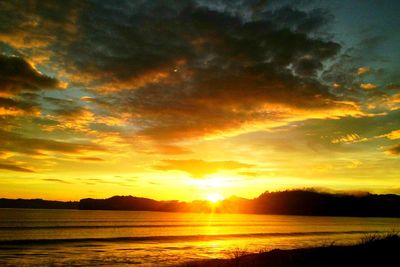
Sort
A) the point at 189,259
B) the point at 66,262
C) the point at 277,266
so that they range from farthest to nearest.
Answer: the point at 189,259 → the point at 66,262 → the point at 277,266

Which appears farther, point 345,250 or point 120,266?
point 120,266

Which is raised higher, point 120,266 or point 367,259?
point 367,259

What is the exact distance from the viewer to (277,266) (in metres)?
21.4

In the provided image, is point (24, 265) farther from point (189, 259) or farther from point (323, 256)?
point (323, 256)

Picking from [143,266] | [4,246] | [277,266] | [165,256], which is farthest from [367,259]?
[4,246]

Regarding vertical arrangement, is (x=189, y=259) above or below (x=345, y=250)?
below

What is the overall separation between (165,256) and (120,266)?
28.1 ft

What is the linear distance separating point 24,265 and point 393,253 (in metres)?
33.3

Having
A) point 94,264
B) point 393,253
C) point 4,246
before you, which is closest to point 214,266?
point 393,253

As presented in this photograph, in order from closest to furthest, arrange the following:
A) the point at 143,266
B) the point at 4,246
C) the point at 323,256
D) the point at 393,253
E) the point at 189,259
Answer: the point at 393,253 → the point at 323,256 → the point at 143,266 → the point at 189,259 → the point at 4,246

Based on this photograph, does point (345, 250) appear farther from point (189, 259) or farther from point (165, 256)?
point (165, 256)

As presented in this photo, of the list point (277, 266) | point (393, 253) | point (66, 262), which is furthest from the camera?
point (66, 262)

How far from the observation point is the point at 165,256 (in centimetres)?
4106

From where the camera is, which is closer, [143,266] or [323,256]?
[323,256]
